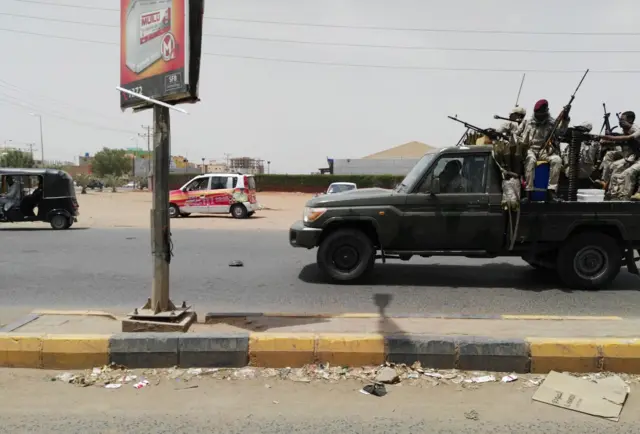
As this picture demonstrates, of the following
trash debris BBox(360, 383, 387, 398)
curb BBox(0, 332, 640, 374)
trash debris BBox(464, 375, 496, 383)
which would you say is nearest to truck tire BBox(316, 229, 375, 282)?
curb BBox(0, 332, 640, 374)

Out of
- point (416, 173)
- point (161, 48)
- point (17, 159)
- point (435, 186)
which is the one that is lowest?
point (435, 186)

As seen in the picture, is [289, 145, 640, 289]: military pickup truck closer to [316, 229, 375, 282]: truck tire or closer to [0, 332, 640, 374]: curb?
[316, 229, 375, 282]: truck tire

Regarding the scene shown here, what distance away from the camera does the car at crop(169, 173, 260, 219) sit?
20109 millimetres

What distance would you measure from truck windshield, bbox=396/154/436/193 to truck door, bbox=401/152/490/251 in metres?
0.11

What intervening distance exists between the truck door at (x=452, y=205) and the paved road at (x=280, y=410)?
311 centimetres

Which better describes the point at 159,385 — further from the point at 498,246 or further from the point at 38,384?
the point at 498,246

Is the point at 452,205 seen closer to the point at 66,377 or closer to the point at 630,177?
the point at 630,177

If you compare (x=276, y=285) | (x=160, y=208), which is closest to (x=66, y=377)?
(x=160, y=208)

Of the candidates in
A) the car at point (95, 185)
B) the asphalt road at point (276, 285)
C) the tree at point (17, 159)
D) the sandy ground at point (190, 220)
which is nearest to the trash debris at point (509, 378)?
the asphalt road at point (276, 285)

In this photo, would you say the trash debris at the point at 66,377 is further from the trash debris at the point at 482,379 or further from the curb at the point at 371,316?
the trash debris at the point at 482,379

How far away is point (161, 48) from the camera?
4.37 metres

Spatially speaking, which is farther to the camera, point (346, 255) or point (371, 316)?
point (346, 255)

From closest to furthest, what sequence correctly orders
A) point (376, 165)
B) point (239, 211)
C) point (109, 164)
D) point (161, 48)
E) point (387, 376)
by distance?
point (387, 376) → point (161, 48) → point (239, 211) → point (376, 165) → point (109, 164)

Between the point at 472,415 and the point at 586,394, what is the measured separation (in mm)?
1005
